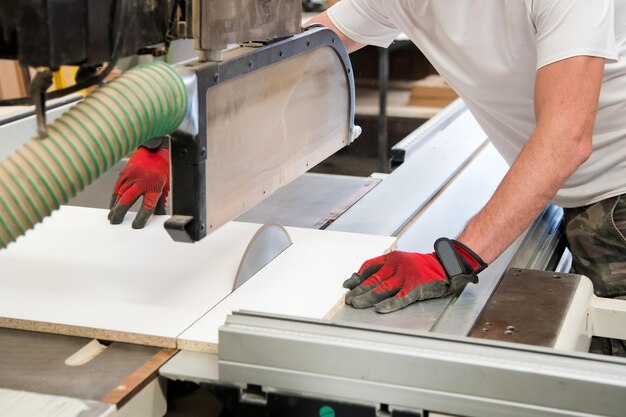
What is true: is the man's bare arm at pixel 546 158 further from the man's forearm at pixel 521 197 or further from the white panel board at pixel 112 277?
the white panel board at pixel 112 277

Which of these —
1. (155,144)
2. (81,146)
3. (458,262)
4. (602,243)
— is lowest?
(602,243)

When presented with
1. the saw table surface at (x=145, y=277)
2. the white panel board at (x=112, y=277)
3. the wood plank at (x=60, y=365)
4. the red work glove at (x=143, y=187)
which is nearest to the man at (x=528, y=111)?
the saw table surface at (x=145, y=277)

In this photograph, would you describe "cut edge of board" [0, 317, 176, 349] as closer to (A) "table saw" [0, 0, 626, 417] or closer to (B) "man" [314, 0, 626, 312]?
(A) "table saw" [0, 0, 626, 417]

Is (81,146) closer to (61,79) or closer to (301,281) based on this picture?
(301,281)

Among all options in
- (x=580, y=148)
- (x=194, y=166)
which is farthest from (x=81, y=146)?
(x=580, y=148)

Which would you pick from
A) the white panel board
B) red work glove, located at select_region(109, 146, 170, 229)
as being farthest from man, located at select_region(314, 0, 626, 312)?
red work glove, located at select_region(109, 146, 170, 229)

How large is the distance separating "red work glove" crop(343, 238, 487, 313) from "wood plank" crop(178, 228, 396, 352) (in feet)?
0.14

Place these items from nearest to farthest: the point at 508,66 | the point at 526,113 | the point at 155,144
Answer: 1. the point at 155,144
2. the point at 508,66
3. the point at 526,113

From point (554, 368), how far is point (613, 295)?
911 mm

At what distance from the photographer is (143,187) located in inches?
67.0

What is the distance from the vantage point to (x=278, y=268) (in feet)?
4.89

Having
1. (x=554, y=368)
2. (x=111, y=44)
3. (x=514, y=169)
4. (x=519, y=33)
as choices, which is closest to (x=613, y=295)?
(x=514, y=169)

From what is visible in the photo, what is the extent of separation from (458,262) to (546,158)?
27 centimetres

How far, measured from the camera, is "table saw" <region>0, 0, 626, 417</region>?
3.42 ft
